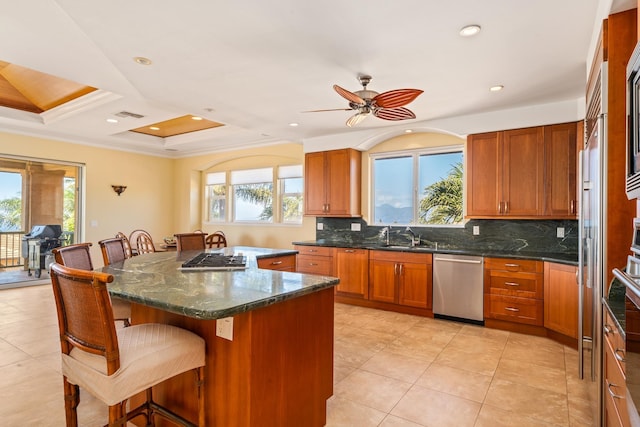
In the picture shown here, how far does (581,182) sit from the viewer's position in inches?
101

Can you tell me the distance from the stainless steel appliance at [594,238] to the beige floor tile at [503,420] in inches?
13.5

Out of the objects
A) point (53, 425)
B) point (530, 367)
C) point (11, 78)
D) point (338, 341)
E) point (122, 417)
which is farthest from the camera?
point (11, 78)

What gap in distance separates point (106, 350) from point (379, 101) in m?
2.60

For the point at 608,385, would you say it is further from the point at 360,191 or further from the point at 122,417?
the point at 360,191

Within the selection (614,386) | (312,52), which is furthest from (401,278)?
(614,386)

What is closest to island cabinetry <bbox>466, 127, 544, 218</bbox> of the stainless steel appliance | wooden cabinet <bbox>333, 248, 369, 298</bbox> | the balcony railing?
the stainless steel appliance

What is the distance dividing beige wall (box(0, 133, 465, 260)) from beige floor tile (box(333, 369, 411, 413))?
10.2 feet

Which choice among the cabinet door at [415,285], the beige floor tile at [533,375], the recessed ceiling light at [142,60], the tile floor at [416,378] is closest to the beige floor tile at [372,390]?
the tile floor at [416,378]

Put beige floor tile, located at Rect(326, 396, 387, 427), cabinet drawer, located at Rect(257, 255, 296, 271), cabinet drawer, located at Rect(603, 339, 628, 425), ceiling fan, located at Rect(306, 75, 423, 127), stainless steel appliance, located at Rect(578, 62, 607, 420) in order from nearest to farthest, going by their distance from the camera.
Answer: cabinet drawer, located at Rect(603, 339, 628, 425)
stainless steel appliance, located at Rect(578, 62, 607, 420)
beige floor tile, located at Rect(326, 396, 387, 427)
ceiling fan, located at Rect(306, 75, 423, 127)
cabinet drawer, located at Rect(257, 255, 296, 271)

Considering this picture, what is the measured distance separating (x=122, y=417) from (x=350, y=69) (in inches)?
114


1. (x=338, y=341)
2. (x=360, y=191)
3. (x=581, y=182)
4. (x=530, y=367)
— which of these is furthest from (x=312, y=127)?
(x=530, y=367)

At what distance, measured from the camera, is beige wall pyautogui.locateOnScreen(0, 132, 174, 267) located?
19.6ft

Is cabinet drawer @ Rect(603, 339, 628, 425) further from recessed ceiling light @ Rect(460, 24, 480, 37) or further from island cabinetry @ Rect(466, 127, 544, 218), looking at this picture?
island cabinetry @ Rect(466, 127, 544, 218)

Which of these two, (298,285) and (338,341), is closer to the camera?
(298,285)
